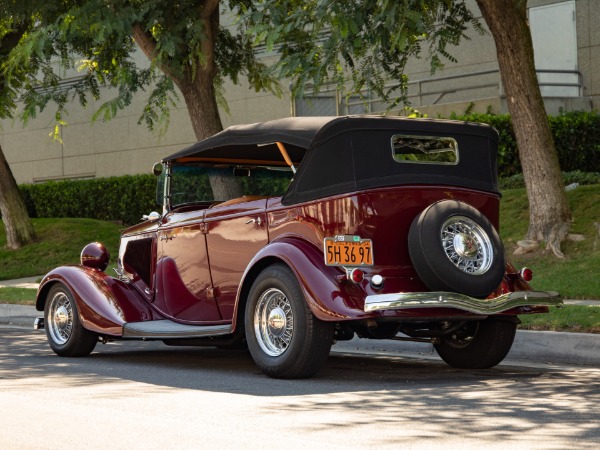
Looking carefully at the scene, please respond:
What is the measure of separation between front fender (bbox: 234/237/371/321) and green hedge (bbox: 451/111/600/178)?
12001mm

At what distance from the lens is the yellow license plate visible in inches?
298

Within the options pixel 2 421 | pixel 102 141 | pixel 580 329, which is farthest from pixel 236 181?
pixel 102 141

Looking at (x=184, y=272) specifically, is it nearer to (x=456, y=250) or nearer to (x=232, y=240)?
(x=232, y=240)

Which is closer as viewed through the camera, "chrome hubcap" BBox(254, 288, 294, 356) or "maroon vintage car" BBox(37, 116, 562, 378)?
"maroon vintage car" BBox(37, 116, 562, 378)

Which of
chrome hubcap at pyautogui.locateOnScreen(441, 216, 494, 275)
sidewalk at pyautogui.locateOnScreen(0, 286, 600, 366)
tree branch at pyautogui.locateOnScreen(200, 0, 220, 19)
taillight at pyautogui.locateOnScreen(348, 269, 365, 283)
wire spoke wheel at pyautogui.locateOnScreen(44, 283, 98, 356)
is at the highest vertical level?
tree branch at pyautogui.locateOnScreen(200, 0, 220, 19)

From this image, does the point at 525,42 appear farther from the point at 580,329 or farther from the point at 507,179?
the point at 580,329

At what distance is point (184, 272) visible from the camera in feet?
30.6

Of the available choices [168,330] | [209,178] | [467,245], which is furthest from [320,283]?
[209,178]

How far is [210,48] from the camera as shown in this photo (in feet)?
52.1

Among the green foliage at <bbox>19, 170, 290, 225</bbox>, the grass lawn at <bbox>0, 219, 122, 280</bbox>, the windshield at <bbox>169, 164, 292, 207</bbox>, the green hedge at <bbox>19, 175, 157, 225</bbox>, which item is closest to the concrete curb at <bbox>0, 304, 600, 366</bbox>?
the windshield at <bbox>169, 164, 292, 207</bbox>

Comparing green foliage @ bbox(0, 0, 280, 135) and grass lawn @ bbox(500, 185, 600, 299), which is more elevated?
green foliage @ bbox(0, 0, 280, 135)

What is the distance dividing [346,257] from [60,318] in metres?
3.66

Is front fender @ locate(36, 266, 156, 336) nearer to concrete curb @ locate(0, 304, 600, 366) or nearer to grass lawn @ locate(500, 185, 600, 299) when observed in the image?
concrete curb @ locate(0, 304, 600, 366)

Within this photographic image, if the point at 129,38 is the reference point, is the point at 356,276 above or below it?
below
